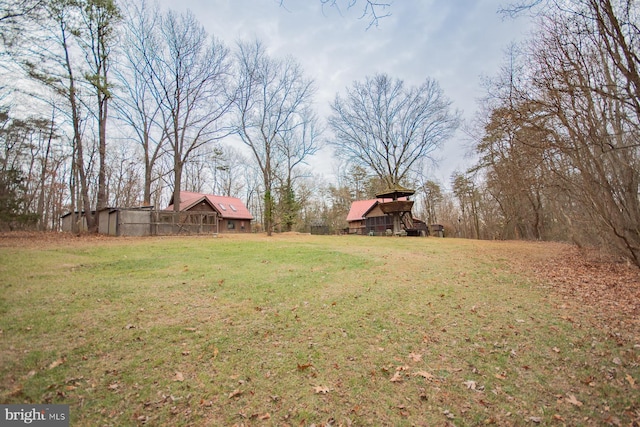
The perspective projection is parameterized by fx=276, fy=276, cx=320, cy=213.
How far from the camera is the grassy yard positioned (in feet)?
8.96

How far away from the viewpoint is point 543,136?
331 inches

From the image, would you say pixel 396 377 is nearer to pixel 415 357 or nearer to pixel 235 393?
pixel 415 357

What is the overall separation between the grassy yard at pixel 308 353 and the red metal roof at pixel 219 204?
2502 centimetres

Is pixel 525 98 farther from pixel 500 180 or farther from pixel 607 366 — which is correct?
pixel 500 180

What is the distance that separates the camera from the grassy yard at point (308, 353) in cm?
273

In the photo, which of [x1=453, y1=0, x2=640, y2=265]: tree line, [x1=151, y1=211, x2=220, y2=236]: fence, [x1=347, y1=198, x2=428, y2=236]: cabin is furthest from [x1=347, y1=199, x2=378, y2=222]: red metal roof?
[x1=453, y1=0, x2=640, y2=265]: tree line

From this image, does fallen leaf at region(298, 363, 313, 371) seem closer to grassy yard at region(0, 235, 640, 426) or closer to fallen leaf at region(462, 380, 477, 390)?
grassy yard at region(0, 235, 640, 426)

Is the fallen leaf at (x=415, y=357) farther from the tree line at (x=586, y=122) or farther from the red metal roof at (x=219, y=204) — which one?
the red metal roof at (x=219, y=204)

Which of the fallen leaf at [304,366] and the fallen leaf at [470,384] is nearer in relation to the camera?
the fallen leaf at [470,384]

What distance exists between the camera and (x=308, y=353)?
3.67 metres

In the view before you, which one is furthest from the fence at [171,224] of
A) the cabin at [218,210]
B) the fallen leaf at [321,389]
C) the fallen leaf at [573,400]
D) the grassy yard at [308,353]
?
the fallen leaf at [573,400]

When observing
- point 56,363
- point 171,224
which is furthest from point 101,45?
point 56,363

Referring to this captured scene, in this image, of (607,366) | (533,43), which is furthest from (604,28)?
(607,366)

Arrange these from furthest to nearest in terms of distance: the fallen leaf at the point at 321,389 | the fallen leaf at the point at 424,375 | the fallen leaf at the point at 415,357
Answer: the fallen leaf at the point at 415,357 → the fallen leaf at the point at 424,375 → the fallen leaf at the point at 321,389
